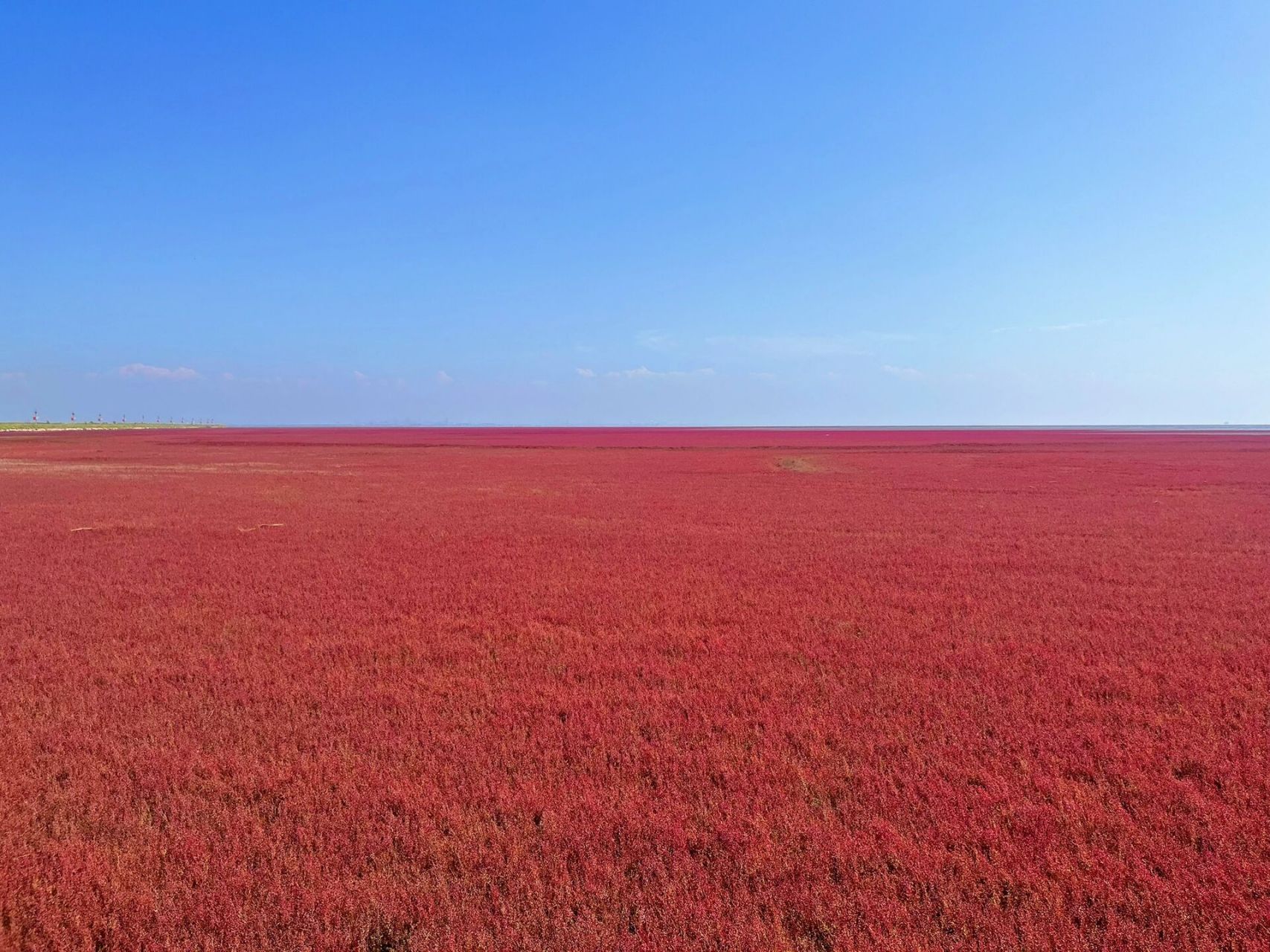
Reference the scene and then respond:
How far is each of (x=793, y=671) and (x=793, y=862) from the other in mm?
3170

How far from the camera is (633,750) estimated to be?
5.24 meters

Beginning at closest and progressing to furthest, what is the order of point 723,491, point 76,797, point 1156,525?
point 76,797
point 1156,525
point 723,491

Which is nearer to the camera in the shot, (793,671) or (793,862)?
(793,862)

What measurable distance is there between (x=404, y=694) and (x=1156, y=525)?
63.6 ft

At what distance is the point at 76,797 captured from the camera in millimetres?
4531

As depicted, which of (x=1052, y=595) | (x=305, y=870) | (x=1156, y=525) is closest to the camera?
(x=305, y=870)

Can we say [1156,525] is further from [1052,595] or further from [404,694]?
[404,694]

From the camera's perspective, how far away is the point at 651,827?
13.8 feet

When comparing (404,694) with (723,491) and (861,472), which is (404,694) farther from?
(861,472)

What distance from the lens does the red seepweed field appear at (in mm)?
3527

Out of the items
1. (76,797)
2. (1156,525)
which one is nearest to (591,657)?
(76,797)

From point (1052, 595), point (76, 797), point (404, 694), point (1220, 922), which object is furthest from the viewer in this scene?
point (1052, 595)

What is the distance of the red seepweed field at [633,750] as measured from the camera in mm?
3527

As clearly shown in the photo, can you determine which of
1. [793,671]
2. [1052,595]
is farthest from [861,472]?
[793,671]
